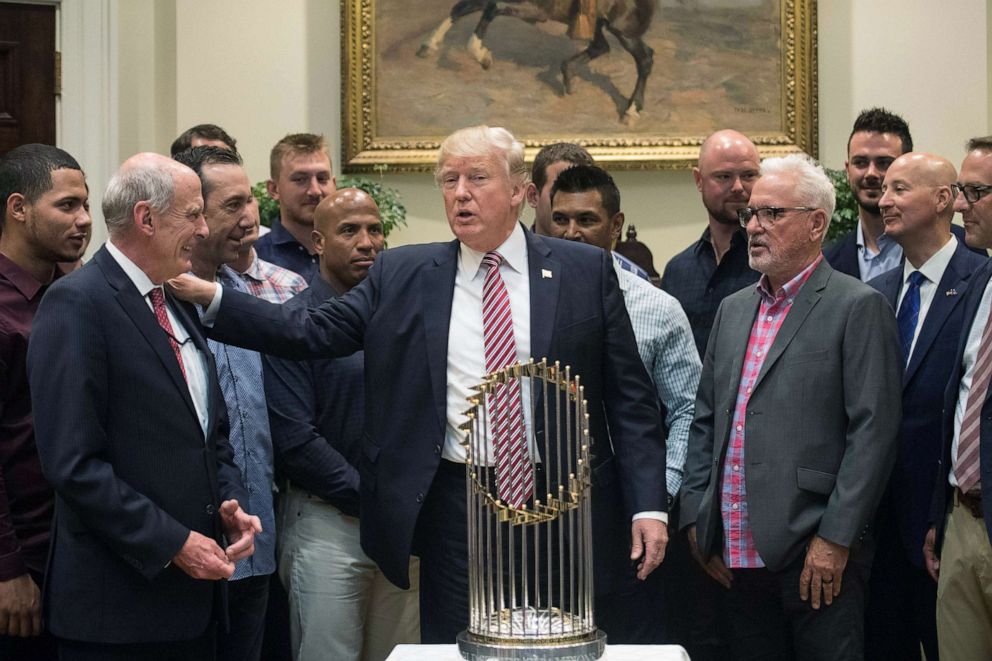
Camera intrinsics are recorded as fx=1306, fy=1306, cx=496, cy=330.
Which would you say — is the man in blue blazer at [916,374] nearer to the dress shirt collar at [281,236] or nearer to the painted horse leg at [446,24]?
the dress shirt collar at [281,236]

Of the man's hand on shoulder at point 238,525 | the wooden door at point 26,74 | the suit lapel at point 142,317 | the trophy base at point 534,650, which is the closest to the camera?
the trophy base at point 534,650

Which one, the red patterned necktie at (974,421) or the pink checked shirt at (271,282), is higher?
the pink checked shirt at (271,282)

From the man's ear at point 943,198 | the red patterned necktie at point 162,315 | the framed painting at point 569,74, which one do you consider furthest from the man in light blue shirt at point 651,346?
the framed painting at point 569,74

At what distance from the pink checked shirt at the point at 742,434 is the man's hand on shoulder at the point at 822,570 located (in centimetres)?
15

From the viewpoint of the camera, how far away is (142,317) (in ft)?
9.70

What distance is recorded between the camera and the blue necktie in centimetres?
420

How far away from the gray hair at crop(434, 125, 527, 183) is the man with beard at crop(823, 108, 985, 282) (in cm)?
194

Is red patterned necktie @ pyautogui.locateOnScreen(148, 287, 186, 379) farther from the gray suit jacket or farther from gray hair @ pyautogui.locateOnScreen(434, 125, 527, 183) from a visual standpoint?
the gray suit jacket

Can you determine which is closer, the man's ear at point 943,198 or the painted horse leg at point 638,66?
the man's ear at point 943,198

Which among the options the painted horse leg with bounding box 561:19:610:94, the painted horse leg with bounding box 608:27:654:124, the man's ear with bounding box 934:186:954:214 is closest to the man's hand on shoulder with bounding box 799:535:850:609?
the man's ear with bounding box 934:186:954:214

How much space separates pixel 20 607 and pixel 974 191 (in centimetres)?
300

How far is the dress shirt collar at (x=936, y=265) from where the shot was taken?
424cm

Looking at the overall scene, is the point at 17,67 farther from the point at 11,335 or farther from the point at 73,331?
the point at 73,331

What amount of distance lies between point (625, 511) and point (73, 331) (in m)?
1.48
